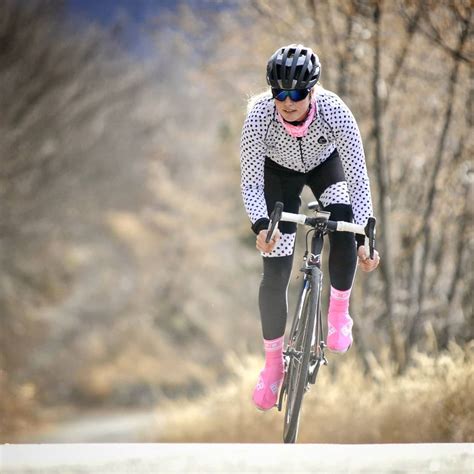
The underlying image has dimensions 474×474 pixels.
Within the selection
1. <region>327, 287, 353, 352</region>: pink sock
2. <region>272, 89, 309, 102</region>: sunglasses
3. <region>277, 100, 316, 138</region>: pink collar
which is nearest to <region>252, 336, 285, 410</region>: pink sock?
<region>327, 287, 353, 352</region>: pink sock

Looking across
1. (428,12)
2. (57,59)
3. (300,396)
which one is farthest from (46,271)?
(300,396)

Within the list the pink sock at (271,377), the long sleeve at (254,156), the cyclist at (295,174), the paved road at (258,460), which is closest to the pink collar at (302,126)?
the cyclist at (295,174)

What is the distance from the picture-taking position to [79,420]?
24078 millimetres

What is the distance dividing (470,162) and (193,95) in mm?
20565

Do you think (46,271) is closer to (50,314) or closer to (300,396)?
(50,314)

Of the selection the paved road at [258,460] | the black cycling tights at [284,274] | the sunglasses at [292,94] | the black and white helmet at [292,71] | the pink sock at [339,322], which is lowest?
the paved road at [258,460]

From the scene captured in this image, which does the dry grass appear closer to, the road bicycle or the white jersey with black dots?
the road bicycle

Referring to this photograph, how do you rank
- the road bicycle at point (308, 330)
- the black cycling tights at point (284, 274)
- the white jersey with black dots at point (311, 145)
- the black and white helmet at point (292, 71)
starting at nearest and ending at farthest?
the black and white helmet at point (292, 71), the road bicycle at point (308, 330), the white jersey with black dots at point (311, 145), the black cycling tights at point (284, 274)

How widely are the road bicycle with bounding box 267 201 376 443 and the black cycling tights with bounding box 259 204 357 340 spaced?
0.09 meters

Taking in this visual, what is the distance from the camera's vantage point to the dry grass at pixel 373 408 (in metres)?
7.93

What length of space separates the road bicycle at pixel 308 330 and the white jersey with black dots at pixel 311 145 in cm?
17

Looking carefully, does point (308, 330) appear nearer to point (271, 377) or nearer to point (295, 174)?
point (271, 377)

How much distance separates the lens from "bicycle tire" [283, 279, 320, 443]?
190 inches

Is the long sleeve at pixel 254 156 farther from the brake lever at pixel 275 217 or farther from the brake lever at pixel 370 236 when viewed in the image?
the brake lever at pixel 370 236
